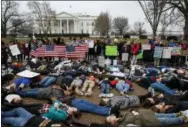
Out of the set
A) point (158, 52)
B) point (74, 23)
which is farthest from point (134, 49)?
point (74, 23)

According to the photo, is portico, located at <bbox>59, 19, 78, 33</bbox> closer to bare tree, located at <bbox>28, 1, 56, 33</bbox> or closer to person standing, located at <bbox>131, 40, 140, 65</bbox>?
bare tree, located at <bbox>28, 1, 56, 33</bbox>

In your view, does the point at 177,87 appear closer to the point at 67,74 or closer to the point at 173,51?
the point at 67,74

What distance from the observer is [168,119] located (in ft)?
23.1

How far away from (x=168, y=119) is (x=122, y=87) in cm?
327

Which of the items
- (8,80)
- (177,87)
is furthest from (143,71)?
(8,80)

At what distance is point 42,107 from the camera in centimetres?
740

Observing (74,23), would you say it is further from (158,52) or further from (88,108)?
(88,108)

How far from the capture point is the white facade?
98562 millimetres

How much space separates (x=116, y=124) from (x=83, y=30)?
103639 mm

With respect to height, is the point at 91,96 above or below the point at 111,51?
below

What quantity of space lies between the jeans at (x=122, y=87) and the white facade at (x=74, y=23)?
84.2 meters

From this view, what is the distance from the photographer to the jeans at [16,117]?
254 inches


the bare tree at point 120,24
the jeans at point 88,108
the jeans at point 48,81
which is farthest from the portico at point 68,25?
the jeans at point 88,108

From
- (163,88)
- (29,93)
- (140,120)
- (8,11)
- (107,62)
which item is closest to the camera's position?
(140,120)
